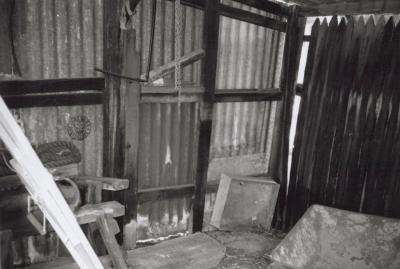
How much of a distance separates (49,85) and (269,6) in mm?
3530

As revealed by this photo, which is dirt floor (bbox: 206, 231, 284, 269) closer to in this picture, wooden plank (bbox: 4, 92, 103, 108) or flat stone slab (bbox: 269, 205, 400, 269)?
flat stone slab (bbox: 269, 205, 400, 269)

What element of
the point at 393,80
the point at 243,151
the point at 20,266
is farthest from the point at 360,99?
the point at 20,266

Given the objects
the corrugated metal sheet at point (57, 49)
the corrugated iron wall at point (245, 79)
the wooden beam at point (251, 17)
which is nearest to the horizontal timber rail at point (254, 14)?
the wooden beam at point (251, 17)

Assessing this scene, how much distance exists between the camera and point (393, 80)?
4.95 m

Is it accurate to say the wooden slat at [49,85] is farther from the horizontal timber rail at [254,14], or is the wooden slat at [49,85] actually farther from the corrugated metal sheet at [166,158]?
the horizontal timber rail at [254,14]

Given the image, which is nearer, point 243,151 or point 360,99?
point 360,99

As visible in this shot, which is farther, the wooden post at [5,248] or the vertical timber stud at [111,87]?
the vertical timber stud at [111,87]

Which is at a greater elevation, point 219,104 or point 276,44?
point 276,44

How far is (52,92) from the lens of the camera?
4512 millimetres

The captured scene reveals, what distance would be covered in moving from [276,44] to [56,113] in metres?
3.68

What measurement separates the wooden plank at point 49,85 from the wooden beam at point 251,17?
210 cm

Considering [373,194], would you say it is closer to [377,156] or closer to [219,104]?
[377,156]

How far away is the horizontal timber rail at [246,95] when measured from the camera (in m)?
5.78

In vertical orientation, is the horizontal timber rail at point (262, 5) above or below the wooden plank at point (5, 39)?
above
